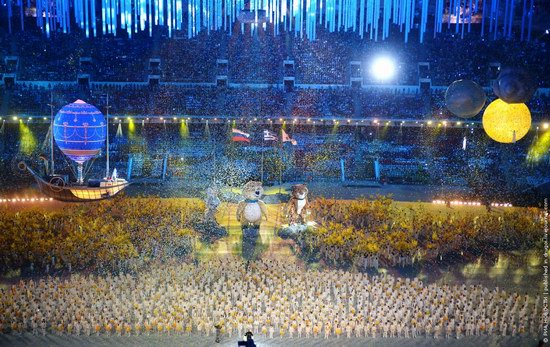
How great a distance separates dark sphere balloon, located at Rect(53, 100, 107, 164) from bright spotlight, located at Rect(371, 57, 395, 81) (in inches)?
695

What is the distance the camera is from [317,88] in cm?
3575

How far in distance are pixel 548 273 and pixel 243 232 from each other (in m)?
A: 10.2

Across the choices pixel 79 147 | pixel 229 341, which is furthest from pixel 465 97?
pixel 79 147

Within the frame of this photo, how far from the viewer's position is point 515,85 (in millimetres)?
18906

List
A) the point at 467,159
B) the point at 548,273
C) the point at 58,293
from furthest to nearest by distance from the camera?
the point at 467,159 → the point at 548,273 → the point at 58,293

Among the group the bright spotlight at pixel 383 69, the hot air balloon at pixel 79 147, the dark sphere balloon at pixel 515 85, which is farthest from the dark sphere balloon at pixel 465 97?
the bright spotlight at pixel 383 69

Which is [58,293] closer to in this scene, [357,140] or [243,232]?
[243,232]

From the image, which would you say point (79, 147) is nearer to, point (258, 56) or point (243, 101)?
point (243, 101)

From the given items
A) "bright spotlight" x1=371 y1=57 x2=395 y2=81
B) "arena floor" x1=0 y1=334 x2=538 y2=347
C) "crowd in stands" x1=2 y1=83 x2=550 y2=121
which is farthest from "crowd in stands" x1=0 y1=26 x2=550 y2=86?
"arena floor" x1=0 y1=334 x2=538 y2=347

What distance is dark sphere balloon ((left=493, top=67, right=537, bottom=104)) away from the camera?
61.9ft

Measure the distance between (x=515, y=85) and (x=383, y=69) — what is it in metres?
17.8

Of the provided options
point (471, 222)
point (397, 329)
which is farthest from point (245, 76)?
point (397, 329)

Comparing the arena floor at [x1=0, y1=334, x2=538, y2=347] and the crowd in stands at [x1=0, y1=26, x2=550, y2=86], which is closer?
the arena floor at [x1=0, y1=334, x2=538, y2=347]

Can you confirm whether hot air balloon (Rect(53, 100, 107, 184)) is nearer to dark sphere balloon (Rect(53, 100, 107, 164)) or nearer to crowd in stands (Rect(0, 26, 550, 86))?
dark sphere balloon (Rect(53, 100, 107, 164))
